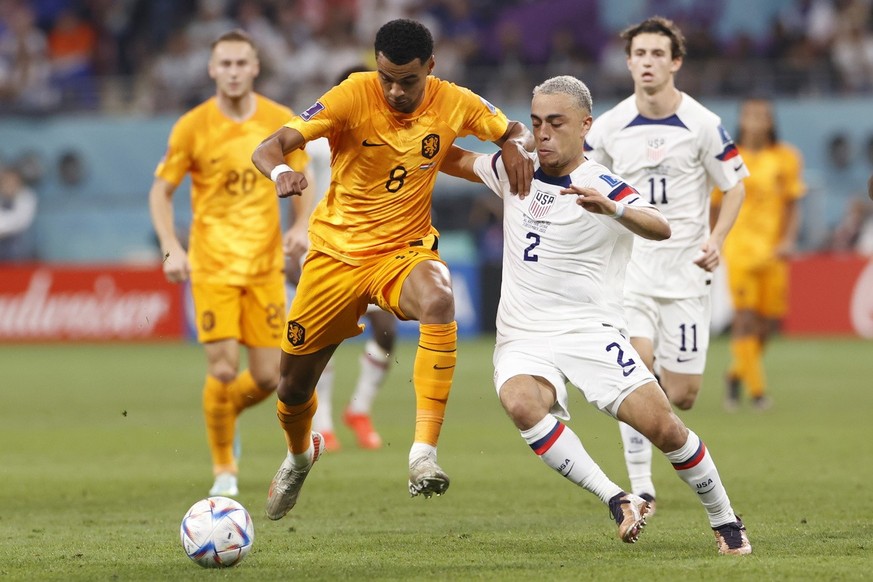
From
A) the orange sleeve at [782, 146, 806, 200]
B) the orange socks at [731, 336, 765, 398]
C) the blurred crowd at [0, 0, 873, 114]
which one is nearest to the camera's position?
the orange socks at [731, 336, 765, 398]

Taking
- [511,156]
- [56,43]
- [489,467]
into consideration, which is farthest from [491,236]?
[511,156]

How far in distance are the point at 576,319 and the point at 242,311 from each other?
3.18 m

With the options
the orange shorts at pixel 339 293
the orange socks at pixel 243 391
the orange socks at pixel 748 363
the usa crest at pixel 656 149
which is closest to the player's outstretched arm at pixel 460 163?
the orange shorts at pixel 339 293

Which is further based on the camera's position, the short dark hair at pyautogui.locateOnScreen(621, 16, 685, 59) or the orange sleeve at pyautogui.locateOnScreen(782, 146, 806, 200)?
the orange sleeve at pyautogui.locateOnScreen(782, 146, 806, 200)

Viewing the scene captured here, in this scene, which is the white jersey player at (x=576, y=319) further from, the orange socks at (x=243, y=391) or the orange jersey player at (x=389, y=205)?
the orange socks at (x=243, y=391)

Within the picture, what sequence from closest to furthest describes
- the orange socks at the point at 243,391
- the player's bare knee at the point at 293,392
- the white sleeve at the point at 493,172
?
the white sleeve at the point at 493,172 < the player's bare knee at the point at 293,392 < the orange socks at the point at 243,391

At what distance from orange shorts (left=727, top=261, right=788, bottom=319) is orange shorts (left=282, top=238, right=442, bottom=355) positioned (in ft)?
25.3

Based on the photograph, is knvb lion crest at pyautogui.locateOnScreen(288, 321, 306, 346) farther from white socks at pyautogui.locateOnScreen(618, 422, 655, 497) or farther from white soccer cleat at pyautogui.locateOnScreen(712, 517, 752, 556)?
white soccer cleat at pyautogui.locateOnScreen(712, 517, 752, 556)

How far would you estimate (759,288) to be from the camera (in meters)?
14.8

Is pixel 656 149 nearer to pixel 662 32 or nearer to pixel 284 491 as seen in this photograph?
pixel 662 32

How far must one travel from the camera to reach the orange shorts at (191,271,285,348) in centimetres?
922

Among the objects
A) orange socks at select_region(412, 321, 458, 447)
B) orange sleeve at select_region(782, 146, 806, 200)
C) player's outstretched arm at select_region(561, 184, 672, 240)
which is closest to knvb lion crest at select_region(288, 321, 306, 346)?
orange socks at select_region(412, 321, 458, 447)

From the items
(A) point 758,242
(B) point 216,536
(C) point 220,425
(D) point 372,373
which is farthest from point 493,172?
(A) point 758,242

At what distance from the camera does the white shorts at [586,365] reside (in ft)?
21.8
